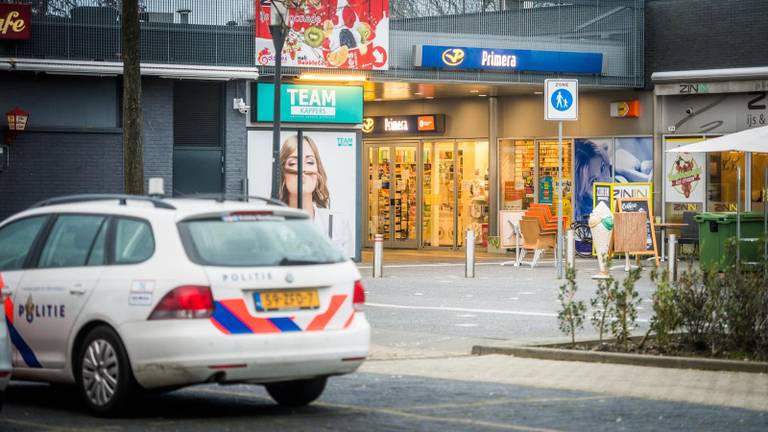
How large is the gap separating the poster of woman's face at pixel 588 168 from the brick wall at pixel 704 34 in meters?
1.94

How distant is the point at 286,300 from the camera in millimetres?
9297

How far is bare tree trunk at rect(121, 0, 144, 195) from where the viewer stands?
16734 mm

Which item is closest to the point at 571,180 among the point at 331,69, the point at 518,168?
the point at 518,168

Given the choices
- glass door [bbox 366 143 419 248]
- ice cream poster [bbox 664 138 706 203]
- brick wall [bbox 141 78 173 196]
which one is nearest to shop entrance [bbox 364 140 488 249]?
glass door [bbox 366 143 419 248]

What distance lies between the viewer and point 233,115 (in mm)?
28375

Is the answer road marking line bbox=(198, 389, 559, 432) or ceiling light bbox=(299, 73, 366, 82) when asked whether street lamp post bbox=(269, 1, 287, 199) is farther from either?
road marking line bbox=(198, 389, 559, 432)

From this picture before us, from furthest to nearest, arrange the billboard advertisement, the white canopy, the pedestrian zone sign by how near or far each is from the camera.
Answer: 1. the billboard advertisement
2. the pedestrian zone sign
3. the white canopy

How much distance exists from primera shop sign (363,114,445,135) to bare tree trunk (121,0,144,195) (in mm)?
18976

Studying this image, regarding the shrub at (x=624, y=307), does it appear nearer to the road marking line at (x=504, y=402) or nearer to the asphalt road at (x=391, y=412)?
the asphalt road at (x=391, y=412)

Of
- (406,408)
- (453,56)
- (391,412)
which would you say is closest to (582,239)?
(453,56)

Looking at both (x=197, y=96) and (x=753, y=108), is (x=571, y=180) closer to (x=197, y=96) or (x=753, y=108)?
(x=753, y=108)

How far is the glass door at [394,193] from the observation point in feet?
120

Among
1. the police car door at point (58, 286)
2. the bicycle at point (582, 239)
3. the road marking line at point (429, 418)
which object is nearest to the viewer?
the road marking line at point (429, 418)

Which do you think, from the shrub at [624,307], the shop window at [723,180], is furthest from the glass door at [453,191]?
the shrub at [624,307]
